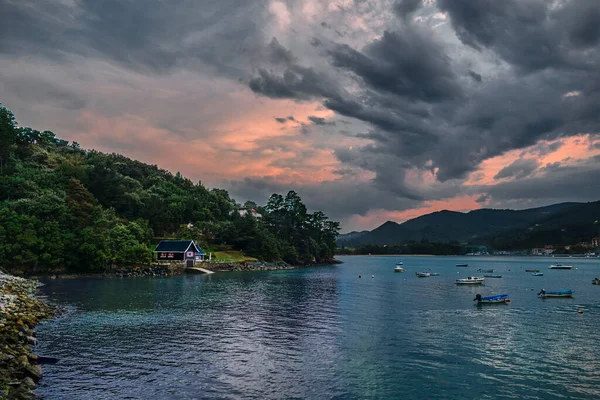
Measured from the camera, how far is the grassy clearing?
139425mm

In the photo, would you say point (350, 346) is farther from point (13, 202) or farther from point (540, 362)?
point (13, 202)

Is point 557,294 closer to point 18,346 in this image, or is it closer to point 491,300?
point 491,300

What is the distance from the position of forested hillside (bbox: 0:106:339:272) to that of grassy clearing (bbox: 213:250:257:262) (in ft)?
18.3

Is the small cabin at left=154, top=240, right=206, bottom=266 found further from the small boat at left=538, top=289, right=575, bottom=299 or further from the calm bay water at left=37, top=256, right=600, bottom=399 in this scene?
the small boat at left=538, top=289, right=575, bottom=299

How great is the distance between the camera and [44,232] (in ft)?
315

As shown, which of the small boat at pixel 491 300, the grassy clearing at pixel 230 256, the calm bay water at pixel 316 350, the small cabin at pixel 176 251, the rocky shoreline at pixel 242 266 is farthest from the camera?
the grassy clearing at pixel 230 256

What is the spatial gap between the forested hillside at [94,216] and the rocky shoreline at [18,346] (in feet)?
180

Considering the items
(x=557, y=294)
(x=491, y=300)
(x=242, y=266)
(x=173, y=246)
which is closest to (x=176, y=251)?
(x=173, y=246)

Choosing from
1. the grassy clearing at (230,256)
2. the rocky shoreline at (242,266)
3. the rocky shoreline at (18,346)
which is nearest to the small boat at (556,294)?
Answer: the rocky shoreline at (18,346)

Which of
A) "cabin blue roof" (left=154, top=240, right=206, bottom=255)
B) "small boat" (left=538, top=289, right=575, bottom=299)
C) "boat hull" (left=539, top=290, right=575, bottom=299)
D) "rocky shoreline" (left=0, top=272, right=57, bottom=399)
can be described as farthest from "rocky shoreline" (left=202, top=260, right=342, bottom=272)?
"boat hull" (left=539, top=290, right=575, bottom=299)

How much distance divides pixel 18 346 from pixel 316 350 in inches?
884

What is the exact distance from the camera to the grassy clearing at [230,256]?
139m

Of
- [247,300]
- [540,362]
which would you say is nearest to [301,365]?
[540,362]

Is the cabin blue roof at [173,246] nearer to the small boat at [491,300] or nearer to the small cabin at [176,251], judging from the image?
the small cabin at [176,251]
